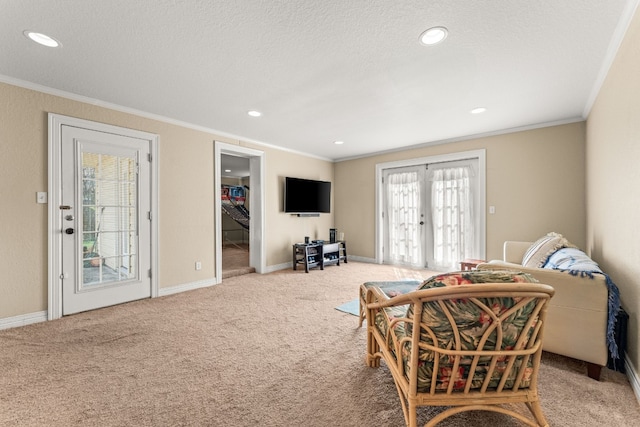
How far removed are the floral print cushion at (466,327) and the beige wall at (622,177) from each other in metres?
1.23

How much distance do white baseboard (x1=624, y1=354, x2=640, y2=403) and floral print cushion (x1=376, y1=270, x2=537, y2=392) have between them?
3.47ft

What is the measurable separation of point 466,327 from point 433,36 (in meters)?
1.97

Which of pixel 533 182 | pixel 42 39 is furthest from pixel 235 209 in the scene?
pixel 533 182

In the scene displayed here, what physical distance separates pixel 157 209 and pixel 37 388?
2.26 m

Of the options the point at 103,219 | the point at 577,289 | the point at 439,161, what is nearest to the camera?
the point at 577,289

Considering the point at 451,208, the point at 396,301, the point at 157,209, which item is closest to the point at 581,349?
the point at 396,301

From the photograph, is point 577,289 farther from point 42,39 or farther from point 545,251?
point 42,39

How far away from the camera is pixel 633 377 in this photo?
1.74 m

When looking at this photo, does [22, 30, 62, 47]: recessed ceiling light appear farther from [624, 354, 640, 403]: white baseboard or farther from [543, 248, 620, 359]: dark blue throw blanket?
[624, 354, 640, 403]: white baseboard

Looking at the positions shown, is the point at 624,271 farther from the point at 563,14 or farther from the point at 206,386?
the point at 206,386

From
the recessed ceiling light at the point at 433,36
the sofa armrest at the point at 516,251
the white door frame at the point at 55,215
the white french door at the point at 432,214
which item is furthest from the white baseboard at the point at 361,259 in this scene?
the white door frame at the point at 55,215

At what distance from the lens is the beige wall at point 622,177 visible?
1.74m

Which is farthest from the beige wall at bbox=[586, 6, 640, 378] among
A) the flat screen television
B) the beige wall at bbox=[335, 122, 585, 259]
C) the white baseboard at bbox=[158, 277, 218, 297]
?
the white baseboard at bbox=[158, 277, 218, 297]

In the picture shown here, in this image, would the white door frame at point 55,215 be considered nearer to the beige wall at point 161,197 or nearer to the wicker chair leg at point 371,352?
the beige wall at point 161,197
